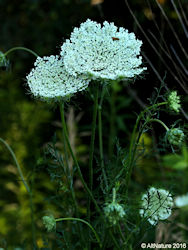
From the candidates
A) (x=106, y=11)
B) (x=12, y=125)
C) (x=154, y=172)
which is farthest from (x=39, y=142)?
(x=106, y=11)

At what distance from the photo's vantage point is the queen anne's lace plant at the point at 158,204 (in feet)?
2.49

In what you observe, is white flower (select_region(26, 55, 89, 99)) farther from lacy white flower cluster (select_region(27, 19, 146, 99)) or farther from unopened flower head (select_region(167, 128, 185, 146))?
unopened flower head (select_region(167, 128, 185, 146))

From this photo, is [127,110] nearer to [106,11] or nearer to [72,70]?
[106,11]

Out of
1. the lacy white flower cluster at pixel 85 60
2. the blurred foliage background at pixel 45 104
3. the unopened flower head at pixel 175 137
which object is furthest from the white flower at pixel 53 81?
the blurred foliage background at pixel 45 104

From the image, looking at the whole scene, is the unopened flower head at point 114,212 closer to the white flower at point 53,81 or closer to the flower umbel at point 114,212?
the flower umbel at point 114,212

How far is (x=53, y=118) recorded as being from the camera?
7.76 ft

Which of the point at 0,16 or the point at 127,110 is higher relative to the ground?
the point at 0,16

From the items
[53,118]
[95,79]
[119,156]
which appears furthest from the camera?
[53,118]

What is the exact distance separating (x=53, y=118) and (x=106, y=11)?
71 centimetres

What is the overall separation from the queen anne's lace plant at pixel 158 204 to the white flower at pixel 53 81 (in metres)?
0.24

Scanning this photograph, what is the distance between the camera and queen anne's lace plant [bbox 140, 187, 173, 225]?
2.49 feet

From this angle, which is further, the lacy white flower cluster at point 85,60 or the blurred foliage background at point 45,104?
the blurred foliage background at point 45,104

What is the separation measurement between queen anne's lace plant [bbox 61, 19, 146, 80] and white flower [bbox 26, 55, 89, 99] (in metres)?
0.02

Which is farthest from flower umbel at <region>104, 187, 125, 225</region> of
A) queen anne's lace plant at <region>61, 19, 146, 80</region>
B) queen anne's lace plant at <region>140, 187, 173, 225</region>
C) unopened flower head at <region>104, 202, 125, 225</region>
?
queen anne's lace plant at <region>61, 19, 146, 80</region>
